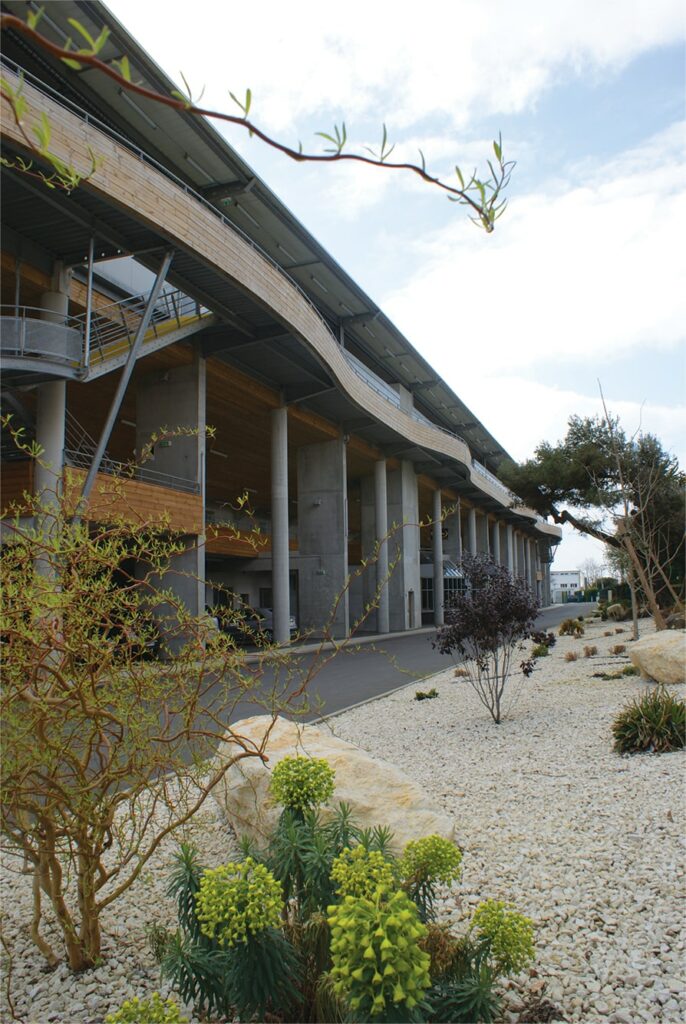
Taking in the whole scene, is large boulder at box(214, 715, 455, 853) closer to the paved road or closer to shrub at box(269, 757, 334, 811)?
shrub at box(269, 757, 334, 811)

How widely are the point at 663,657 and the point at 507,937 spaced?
405 inches

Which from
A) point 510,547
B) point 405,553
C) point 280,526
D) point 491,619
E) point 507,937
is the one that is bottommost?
point 507,937

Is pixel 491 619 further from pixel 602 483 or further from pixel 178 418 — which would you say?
pixel 602 483

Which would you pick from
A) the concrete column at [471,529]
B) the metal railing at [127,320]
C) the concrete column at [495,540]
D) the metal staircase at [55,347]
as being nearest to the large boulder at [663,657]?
the metal staircase at [55,347]

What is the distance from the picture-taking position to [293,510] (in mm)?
48688

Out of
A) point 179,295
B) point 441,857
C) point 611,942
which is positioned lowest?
point 611,942

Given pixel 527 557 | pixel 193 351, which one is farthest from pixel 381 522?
pixel 527 557

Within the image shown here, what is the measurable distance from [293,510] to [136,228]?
32.7m

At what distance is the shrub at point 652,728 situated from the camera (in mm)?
7988

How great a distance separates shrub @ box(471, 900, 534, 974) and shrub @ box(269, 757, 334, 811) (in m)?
1.03

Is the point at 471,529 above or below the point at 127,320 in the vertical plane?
below

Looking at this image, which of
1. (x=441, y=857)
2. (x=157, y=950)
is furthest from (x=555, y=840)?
(x=157, y=950)

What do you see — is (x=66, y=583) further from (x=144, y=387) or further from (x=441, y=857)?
(x=144, y=387)

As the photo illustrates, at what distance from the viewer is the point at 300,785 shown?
3764 millimetres
